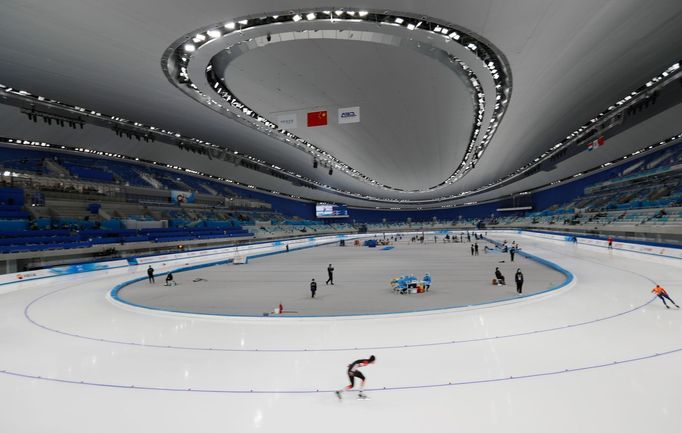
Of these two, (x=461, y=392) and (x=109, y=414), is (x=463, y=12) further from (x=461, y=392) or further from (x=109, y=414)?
(x=109, y=414)

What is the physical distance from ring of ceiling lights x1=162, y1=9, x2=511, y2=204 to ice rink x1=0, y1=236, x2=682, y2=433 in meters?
8.75

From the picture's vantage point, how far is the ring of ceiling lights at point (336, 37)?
1053cm

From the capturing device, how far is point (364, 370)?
18.6 ft

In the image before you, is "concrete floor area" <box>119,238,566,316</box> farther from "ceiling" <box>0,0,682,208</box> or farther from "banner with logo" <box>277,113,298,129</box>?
"ceiling" <box>0,0,682,208</box>

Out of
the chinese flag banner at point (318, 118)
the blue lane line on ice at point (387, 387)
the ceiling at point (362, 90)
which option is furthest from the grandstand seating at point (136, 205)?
the blue lane line on ice at point (387, 387)

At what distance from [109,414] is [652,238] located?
26387mm

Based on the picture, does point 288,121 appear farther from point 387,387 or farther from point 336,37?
point 387,387

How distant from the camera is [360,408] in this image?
439 centimetres

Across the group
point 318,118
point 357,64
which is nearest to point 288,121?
point 318,118

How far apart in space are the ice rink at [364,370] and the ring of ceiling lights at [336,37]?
875cm

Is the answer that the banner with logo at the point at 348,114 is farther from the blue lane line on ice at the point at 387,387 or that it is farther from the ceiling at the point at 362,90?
the blue lane line on ice at the point at 387,387

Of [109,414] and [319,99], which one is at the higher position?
[319,99]

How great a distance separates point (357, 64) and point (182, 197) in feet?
104

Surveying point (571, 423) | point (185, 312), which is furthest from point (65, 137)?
point (571, 423)
